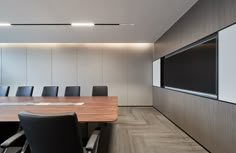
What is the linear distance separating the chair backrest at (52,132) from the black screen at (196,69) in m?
2.22

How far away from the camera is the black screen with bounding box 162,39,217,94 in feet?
9.14

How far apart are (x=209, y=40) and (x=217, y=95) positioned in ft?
2.98

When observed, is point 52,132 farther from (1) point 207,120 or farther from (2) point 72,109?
(1) point 207,120

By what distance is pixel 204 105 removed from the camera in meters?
2.98

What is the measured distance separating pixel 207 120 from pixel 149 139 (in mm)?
1160

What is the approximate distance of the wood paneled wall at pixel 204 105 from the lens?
7.60 feet

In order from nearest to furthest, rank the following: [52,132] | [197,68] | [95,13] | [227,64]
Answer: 1. [52,132]
2. [227,64]
3. [197,68]
4. [95,13]

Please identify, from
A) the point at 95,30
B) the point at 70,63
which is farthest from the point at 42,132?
the point at 70,63

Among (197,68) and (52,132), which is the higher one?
(197,68)

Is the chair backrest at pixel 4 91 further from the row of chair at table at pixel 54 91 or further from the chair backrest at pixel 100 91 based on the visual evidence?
the chair backrest at pixel 100 91

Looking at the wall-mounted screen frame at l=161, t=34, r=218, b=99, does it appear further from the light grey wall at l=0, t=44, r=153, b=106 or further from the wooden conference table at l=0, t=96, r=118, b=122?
the light grey wall at l=0, t=44, r=153, b=106

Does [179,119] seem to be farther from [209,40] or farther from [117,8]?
[117,8]

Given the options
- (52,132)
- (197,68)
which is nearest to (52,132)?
(52,132)

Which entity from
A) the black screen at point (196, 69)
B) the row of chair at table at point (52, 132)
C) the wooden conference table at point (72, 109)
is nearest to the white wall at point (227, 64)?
the black screen at point (196, 69)
